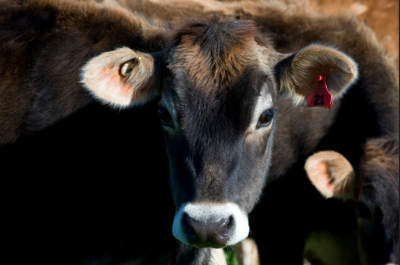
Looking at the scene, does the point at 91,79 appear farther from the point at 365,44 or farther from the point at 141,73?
the point at 365,44

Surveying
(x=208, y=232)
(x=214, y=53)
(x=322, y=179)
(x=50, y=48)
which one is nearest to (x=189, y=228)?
(x=208, y=232)

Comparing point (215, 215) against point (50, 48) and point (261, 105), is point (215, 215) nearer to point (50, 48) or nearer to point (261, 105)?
point (261, 105)

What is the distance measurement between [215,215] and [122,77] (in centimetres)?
121

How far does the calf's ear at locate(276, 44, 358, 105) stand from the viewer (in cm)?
324

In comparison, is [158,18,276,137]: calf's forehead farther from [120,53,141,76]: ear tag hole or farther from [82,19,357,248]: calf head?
[120,53,141,76]: ear tag hole

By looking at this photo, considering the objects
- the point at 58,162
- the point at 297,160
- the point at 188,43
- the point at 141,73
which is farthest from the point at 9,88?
the point at 297,160

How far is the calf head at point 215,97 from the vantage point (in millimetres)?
2805

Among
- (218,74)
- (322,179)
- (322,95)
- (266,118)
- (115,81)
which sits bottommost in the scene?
(322,179)

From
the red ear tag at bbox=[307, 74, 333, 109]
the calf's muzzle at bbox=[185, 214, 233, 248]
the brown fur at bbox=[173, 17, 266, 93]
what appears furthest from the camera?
the red ear tag at bbox=[307, 74, 333, 109]

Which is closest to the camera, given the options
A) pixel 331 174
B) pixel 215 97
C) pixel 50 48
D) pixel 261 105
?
pixel 215 97

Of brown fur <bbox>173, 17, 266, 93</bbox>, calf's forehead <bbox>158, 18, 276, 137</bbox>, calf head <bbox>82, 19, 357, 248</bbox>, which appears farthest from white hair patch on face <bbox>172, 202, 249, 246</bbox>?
brown fur <bbox>173, 17, 266, 93</bbox>

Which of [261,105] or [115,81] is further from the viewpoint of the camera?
[115,81]

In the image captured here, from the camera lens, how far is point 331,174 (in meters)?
4.59

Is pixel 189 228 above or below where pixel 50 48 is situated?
below
